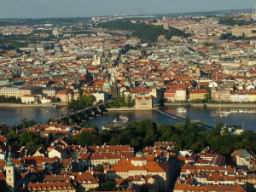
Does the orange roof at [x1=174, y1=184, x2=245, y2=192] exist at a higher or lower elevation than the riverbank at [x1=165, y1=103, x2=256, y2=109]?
higher

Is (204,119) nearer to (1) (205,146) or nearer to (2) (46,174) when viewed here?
(1) (205,146)

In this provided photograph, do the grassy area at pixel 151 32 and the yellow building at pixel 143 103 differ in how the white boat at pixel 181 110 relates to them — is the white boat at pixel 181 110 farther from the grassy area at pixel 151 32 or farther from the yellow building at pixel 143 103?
the grassy area at pixel 151 32

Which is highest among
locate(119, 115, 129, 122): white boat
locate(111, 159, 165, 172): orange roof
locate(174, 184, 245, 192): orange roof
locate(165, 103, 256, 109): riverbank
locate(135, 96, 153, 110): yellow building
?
locate(174, 184, 245, 192): orange roof

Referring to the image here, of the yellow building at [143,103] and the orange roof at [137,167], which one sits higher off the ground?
the orange roof at [137,167]

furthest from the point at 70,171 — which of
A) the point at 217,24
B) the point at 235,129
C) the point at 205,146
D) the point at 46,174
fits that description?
the point at 217,24

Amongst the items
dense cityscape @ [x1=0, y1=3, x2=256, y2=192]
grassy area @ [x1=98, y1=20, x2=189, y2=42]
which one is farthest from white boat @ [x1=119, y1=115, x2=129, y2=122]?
grassy area @ [x1=98, y1=20, x2=189, y2=42]

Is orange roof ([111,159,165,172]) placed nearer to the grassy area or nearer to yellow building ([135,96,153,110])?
yellow building ([135,96,153,110])

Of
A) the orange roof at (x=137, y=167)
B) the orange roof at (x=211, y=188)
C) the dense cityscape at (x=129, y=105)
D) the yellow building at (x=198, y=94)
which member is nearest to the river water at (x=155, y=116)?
the dense cityscape at (x=129, y=105)
